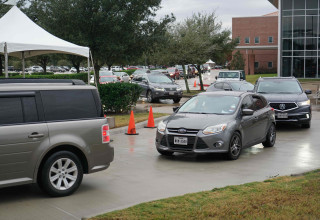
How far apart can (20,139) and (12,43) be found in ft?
26.1

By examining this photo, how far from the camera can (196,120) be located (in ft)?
34.3

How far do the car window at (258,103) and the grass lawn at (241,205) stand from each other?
459 cm

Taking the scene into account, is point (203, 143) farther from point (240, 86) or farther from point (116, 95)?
point (240, 86)

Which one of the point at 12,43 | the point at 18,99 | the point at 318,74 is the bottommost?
the point at 318,74

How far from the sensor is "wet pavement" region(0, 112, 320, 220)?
6.77 meters

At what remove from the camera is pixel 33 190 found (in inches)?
306

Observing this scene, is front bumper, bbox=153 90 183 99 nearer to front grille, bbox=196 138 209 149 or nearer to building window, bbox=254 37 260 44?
front grille, bbox=196 138 209 149

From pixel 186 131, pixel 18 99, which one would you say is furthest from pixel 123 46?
pixel 18 99

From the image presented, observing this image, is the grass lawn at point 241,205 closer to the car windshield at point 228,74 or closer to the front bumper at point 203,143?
the front bumper at point 203,143

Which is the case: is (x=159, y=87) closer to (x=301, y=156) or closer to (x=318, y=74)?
(x=301, y=156)

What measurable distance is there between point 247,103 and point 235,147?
1.62 meters

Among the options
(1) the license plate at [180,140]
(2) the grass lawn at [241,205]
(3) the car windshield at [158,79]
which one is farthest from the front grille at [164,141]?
(3) the car windshield at [158,79]

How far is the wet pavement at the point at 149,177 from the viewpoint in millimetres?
6766

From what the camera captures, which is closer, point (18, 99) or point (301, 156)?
point (18, 99)
